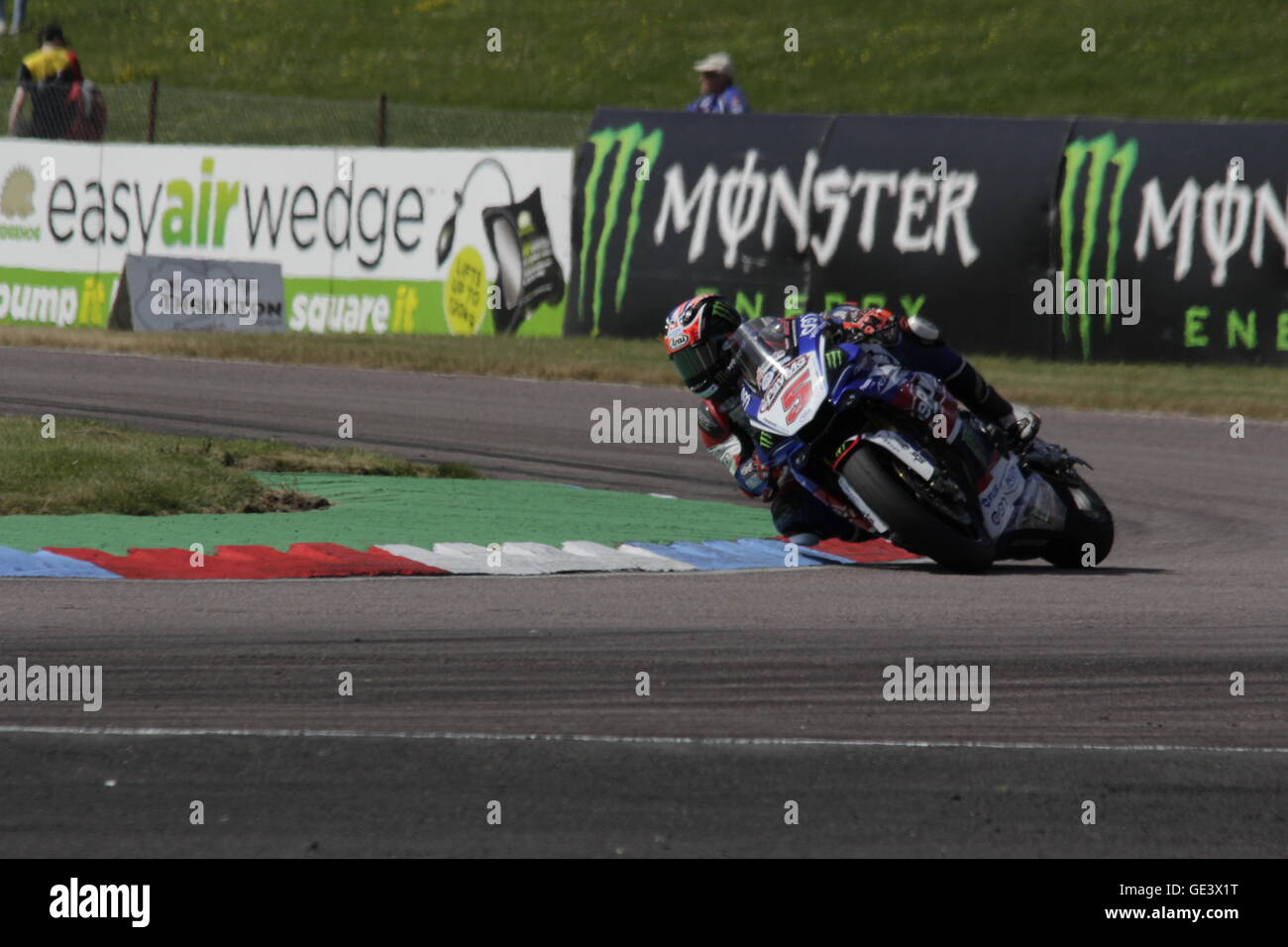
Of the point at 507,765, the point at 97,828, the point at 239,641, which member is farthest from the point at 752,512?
the point at 97,828

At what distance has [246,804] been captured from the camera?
4.95 m

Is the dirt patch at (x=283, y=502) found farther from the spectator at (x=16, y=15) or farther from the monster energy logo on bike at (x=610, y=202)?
the spectator at (x=16, y=15)

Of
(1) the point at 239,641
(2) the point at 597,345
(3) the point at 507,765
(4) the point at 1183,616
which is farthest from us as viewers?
(2) the point at 597,345

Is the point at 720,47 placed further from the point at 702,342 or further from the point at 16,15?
the point at 702,342

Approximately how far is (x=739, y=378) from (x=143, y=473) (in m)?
3.38

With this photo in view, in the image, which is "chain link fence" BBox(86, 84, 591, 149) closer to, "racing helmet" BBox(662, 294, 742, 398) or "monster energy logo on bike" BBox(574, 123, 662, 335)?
"monster energy logo on bike" BBox(574, 123, 662, 335)

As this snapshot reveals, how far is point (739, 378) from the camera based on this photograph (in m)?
8.90

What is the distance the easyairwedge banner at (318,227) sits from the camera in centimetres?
1970

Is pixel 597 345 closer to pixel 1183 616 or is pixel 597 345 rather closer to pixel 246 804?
pixel 1183 616
